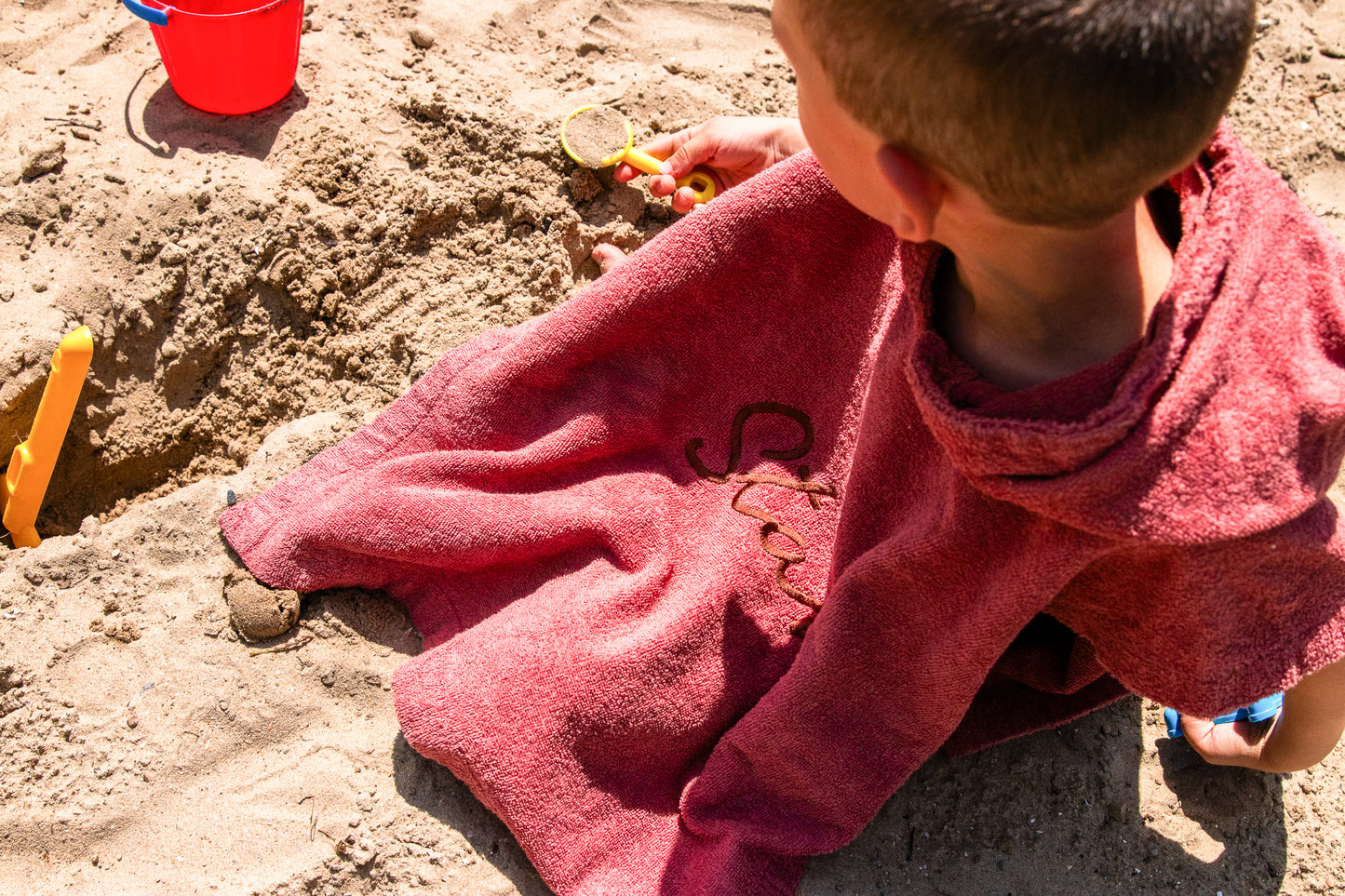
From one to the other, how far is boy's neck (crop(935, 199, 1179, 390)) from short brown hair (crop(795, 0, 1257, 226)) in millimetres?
76

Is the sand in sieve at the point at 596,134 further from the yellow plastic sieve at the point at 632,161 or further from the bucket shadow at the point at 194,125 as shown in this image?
the bucket shadow at the point at 194,125

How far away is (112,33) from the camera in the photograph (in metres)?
2.22

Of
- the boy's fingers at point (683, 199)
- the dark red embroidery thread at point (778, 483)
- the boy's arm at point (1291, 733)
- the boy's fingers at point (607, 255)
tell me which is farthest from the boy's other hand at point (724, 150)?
the boy's arm at point (1291, 733)

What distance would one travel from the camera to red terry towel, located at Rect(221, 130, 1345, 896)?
96 cm

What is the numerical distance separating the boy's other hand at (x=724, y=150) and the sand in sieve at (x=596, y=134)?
10cm

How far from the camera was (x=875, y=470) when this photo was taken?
1330mm

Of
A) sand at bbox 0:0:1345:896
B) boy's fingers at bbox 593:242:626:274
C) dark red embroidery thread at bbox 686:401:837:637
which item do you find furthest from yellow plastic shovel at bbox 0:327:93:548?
dark red embroidery thread at bbox 686:401:837:637

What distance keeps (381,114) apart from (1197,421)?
176 centimetres

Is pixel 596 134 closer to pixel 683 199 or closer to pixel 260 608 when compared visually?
pixel 683 199

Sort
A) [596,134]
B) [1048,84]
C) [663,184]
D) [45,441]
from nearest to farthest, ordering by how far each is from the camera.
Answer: [1048,84] → [45,441] → [663,184] → [596,134]

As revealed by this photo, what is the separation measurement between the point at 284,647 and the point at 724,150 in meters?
1.18

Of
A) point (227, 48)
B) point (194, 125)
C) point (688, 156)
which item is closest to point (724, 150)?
point (688, 156)

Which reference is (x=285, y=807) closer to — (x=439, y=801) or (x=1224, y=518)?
(x=439, y=801)

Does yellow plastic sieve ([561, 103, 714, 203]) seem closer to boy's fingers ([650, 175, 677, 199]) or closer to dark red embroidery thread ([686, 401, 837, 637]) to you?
boy's fingers ([650, 175, 677, 199])
